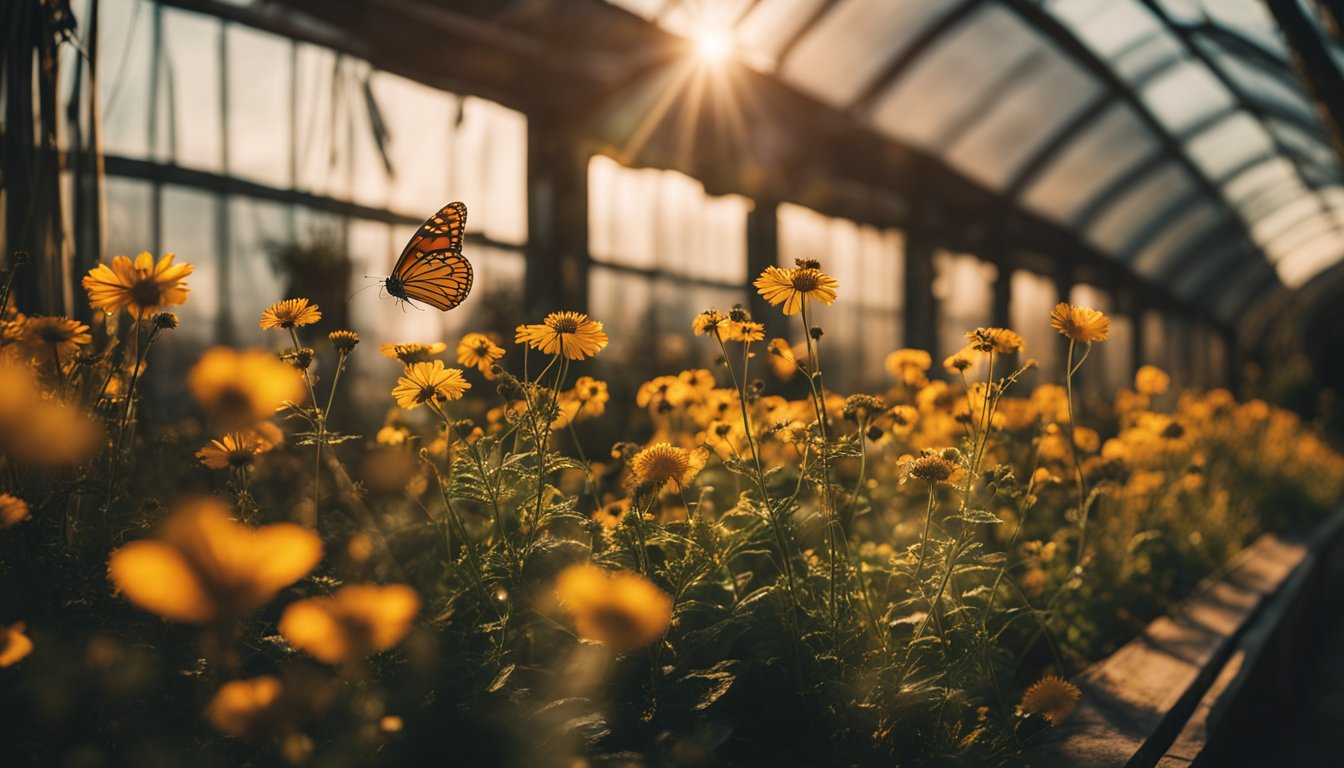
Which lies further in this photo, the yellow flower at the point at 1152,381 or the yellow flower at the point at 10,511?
the yellow flower at the point at 1152,381

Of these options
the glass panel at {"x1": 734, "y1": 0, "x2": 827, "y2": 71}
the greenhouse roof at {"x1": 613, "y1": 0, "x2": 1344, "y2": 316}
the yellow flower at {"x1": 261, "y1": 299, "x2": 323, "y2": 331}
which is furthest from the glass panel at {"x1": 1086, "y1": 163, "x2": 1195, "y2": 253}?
the yellow flower at {"x1": 261, "y1": 299, "x2": 323, "y2": 331}

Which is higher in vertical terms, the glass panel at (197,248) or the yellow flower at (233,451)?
the glass panel at (197,248)

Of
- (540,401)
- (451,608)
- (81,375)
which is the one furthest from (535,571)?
(81,375)

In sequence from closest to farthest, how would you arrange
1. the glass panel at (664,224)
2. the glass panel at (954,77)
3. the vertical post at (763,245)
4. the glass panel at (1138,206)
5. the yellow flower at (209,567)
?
the yellow flower at (209,567), the glass panel at (954,77), the glass panel at (664,224), the vertical post at (763,245), the glass panel at (1138,206)

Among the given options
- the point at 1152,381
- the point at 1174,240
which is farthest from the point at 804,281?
the point at 1174,240

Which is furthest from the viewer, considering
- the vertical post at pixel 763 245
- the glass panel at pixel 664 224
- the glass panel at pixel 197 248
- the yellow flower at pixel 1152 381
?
the vertical post at pixel 763 245

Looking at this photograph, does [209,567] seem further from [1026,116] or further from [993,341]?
[1026,116]

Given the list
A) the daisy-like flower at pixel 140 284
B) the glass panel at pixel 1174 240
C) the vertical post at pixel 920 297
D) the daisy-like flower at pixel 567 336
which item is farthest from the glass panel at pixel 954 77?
the glass panel at pixel 1174 240

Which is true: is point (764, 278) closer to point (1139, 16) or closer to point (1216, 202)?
point (1139, 16)

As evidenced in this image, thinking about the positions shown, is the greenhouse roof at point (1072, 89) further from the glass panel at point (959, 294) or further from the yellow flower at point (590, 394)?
the yellow flower at point (590, 394)
